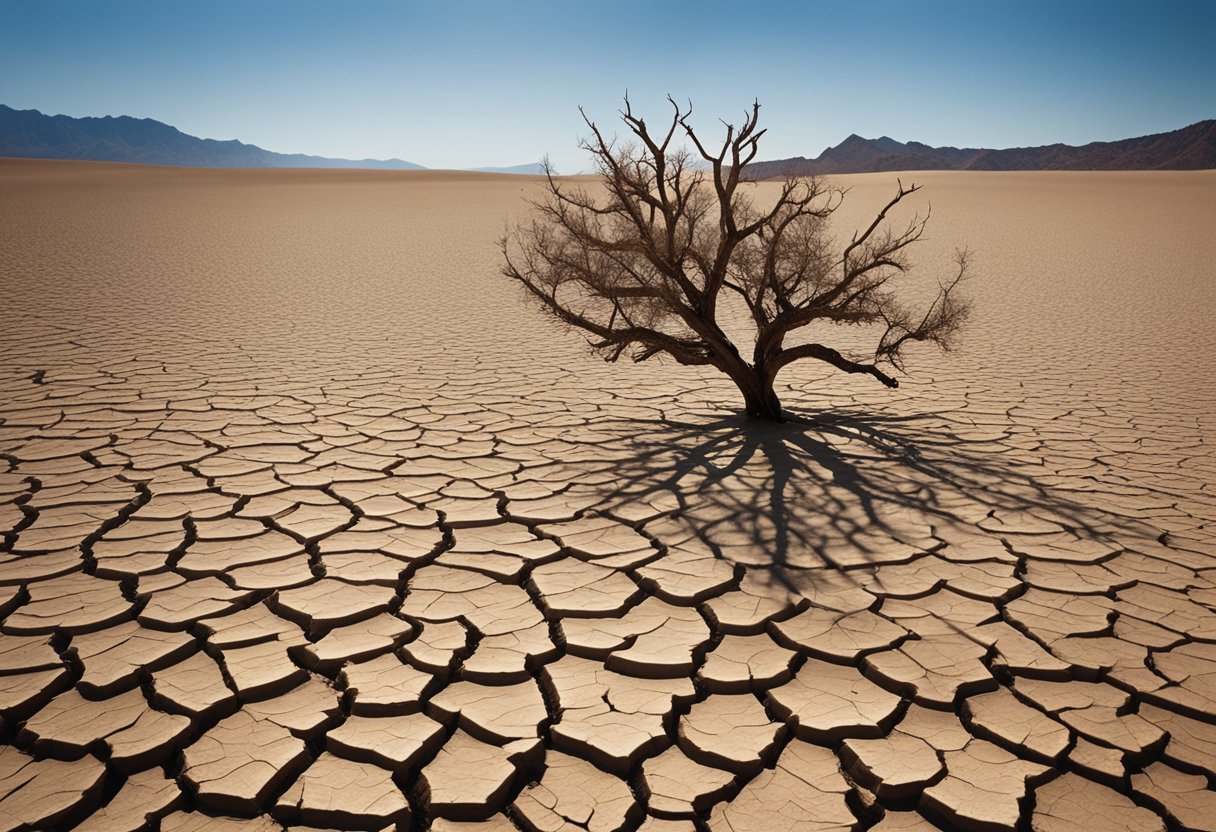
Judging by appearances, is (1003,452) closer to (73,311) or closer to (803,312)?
(803,312)

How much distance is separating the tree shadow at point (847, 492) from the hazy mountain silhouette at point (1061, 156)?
8982 cm

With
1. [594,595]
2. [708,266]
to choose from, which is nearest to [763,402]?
[708,266]

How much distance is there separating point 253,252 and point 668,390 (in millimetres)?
12308

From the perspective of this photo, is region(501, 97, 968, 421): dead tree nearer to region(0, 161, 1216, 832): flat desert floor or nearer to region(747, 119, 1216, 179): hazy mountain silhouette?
region(0, 161, 1216, 832): flat desert floor

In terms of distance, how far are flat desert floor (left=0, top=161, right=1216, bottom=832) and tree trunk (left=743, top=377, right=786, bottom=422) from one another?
0.28 metres

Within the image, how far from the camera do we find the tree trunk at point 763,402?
5270 mm

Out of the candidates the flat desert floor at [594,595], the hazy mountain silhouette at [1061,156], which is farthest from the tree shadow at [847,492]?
the hazy mountain silhouette at [1061,156]

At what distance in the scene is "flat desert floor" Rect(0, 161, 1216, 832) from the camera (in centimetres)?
194

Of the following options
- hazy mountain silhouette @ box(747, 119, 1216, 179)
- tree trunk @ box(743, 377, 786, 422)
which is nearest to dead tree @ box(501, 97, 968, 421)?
tree trunk @ box(743, 377, 786, 422)

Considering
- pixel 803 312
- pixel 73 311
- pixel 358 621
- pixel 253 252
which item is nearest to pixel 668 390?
pixel 803 312

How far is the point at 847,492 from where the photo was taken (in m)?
3.99

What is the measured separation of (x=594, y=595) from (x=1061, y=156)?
5031 inches

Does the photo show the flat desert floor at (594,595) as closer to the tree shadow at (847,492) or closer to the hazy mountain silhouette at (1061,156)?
the tree shadow at (847,492)

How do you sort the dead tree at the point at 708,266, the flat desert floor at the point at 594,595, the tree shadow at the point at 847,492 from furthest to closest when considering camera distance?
the dead tree at the point at 708,266
the tree shadow at the point at 847,492
the flat desert floor at the point at 594,595
